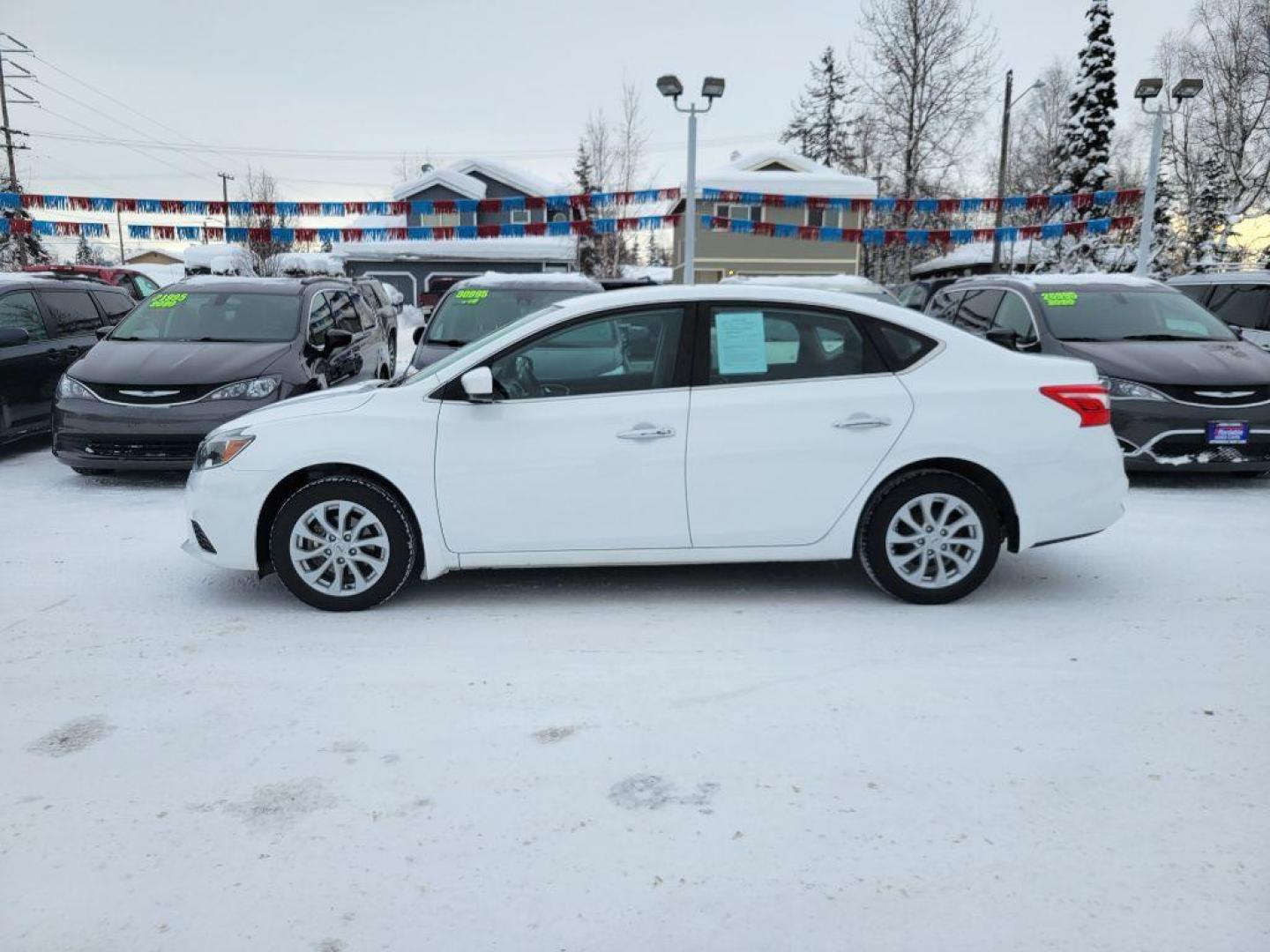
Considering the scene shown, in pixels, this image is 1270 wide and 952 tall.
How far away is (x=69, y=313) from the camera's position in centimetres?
1013

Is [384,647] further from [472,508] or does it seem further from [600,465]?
[600,465]

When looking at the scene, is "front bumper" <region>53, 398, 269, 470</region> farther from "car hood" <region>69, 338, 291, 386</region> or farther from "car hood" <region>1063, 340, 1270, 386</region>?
"car hood" <region>1063, 340, 1270, 386</region>

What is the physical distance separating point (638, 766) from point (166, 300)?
7788 millimetres

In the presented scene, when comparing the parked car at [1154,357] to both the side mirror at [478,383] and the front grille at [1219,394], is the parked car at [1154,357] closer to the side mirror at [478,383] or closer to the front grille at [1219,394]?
the front grille at [1219,394]

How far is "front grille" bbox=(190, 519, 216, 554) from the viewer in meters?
4.74

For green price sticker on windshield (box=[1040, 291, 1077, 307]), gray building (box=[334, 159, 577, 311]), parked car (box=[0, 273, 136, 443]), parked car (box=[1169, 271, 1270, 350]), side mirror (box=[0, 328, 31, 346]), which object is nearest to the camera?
side mirror (box=[0, 328, 31, 346])

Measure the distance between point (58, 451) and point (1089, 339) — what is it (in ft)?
29.2

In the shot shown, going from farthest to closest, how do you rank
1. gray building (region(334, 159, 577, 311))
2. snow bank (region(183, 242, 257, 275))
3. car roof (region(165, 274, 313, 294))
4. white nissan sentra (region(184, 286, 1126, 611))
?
gray building (region(334, 159, 577, 311))
snow bank (region(183, 242, 257, 275))
car roof (region(165, 274, 313, 294))
white nissan sentra (region(184, 286, 1126, 611))

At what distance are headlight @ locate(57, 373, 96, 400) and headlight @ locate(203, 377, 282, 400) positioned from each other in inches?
38.6

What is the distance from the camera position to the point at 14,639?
4.39m

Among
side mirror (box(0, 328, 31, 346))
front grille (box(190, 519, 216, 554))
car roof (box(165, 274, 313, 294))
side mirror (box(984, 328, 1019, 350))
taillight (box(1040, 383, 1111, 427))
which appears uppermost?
car roof (box(165, 274, 313, 294))

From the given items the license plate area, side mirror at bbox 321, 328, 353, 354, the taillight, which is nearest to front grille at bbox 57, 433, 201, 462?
side mirror at bbox 321, 328, 353, 354

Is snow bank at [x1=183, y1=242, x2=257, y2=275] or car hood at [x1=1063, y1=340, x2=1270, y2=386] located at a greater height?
snow bank at [x1=183, y1=242, x2=257, y2=275]

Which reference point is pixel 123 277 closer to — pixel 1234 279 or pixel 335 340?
pixel 335 340
